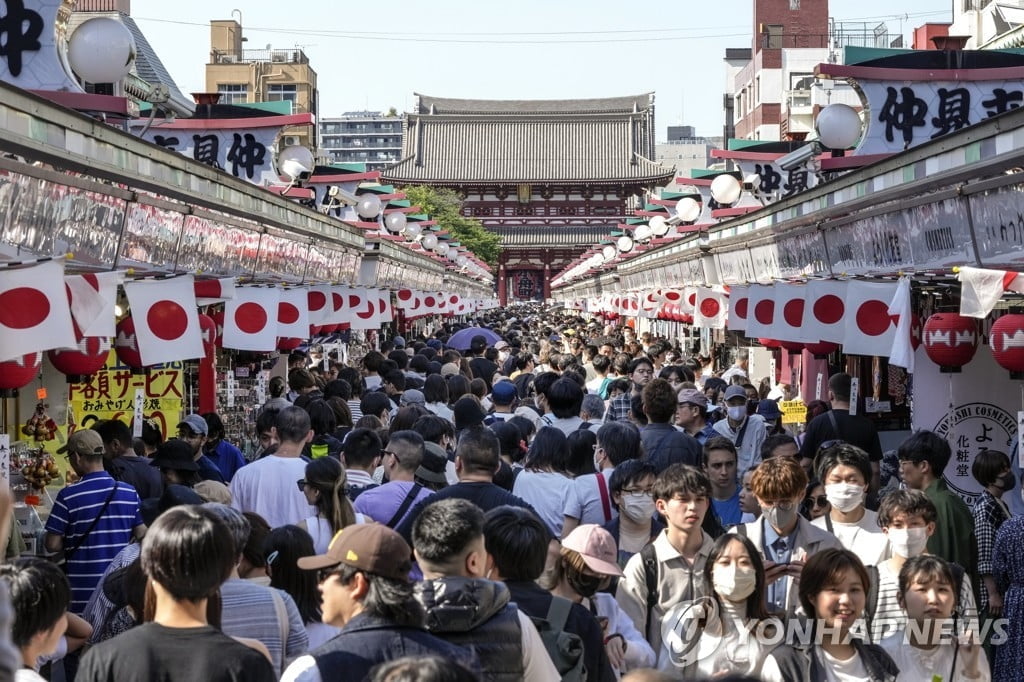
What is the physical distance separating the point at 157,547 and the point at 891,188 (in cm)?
746

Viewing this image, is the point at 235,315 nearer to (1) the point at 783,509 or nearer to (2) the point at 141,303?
(2) the point at 141,303

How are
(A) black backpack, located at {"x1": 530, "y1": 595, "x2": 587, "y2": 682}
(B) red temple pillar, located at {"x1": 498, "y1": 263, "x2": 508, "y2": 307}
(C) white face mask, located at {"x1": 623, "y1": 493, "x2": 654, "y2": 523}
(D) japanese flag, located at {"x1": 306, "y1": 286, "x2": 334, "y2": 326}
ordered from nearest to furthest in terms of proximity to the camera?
(A) black backpack, located at {"x1": 530, "y1": 595, "x2": 587, "y2": 682} → (C) white face mask, located at {"x1": 623, "y1": 493, "x2": 654, "y2": 523} → (D) japanese flag, located at {"x1": 306, "y1": 286, "x2": 334, "y2": 326} → (B) red temple pillar, located at {"x1": 498, "y1": 263, "x2": 508, "y2": 307}

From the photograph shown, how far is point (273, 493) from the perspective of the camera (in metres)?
7.48

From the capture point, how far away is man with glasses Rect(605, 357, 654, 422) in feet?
40.7

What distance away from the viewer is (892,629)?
5.39 meters

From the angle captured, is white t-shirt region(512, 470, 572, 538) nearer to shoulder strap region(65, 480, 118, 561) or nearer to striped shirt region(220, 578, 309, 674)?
shoulder strap region(65, 480, 118, 561)

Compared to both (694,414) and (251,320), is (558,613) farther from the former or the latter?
(251,320)

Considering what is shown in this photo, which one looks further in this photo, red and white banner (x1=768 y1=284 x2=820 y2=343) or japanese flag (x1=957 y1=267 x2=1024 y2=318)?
red and white banner (x1=768 y1=284 x2=820 y2=343)

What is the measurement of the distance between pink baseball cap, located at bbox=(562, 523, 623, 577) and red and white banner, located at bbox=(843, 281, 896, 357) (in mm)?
4991

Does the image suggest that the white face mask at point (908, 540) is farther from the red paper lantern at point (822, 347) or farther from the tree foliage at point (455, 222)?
the tree foliage at point (455, 222)

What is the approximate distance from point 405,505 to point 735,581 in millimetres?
2345

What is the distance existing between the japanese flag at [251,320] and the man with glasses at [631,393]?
325cm

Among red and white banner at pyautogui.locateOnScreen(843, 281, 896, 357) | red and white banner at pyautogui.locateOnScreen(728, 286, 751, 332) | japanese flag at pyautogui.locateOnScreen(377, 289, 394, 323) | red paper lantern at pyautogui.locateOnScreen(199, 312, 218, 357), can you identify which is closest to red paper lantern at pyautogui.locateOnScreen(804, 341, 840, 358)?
red and white banner at pyautogui.locateOnScreen(843, 281, 896, 357)

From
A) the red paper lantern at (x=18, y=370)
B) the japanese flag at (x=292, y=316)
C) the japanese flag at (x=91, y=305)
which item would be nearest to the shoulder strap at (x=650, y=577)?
the red paper lantern at (x=18, y=370)
